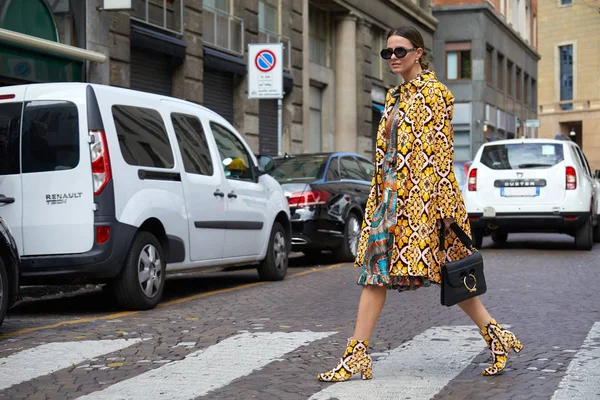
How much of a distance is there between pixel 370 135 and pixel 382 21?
3847 millimetres

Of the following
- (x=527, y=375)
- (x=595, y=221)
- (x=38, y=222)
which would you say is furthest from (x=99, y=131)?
(x=595, y=221)

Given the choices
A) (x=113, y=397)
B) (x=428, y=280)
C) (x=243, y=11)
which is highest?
(x=243, y=11)

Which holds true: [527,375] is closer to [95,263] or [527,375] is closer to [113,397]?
[113,397]

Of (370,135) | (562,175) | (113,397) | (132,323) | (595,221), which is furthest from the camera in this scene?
(370,135)

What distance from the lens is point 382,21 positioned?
3394cm

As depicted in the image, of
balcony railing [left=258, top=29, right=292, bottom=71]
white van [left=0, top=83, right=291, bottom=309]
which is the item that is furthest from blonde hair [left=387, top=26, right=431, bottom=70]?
balcony railing [left=258, top=29, right=292, bottom=71]

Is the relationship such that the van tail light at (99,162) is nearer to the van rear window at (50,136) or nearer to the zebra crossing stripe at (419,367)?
the van rear window at (50,136)

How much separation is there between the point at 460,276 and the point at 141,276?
3.88 meters

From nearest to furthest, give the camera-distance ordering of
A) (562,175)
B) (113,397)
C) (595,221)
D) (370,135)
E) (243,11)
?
(113,397), (562,175), (595,221), (243,11), (370,135)

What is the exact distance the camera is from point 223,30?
23.3 metres

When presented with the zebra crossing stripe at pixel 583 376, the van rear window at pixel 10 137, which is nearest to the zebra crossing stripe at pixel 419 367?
the zebra crossing stripe at pixel 583 376

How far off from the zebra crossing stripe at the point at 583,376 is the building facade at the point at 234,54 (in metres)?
10.9

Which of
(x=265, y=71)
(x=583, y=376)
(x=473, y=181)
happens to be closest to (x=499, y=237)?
(x=473, y=181)

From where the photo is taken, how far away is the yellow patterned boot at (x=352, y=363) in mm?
5391
